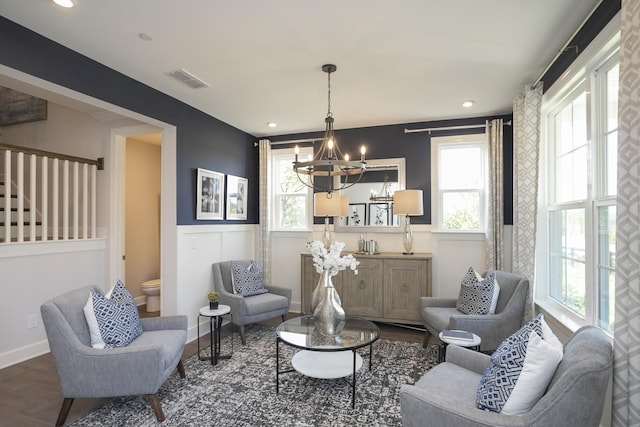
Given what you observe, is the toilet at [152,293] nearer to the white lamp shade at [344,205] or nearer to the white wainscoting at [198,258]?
the white wainscoting at [198,258]

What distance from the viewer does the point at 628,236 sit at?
5.13 feet

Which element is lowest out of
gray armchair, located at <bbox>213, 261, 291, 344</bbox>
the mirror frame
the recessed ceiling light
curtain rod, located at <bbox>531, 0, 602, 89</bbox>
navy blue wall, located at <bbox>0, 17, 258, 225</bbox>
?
gray armchair, located at <bbox>213, 261, 291, 344</bbox>

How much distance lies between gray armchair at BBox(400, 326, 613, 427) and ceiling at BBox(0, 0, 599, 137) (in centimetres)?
197

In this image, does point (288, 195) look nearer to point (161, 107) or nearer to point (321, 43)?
point (161, 107)

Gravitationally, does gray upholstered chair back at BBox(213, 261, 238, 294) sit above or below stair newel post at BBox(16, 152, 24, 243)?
below

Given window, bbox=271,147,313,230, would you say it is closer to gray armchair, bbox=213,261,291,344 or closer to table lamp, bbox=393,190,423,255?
gray armchair, bbox=213,261,291,344

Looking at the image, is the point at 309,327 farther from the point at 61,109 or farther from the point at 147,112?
the point at 61,109

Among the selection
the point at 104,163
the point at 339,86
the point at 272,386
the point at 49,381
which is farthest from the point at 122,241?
the point at 339,86

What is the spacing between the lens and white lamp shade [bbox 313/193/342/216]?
14.3 feet

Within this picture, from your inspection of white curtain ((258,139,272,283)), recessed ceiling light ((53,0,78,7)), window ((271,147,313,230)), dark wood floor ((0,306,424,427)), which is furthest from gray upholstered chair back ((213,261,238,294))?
recessed ceiling light ((53,0,78,7))

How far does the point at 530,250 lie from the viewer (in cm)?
326

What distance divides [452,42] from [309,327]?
8.35ft

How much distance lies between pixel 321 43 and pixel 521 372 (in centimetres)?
240

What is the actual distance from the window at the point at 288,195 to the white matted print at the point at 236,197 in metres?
0.48
